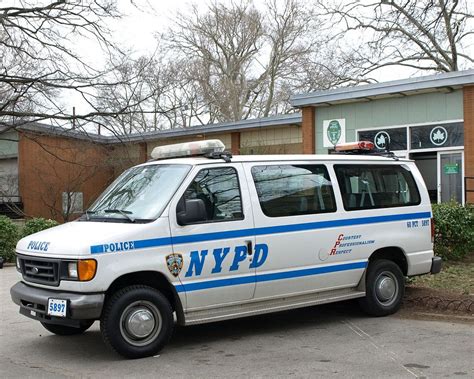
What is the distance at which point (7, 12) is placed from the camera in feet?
57.4

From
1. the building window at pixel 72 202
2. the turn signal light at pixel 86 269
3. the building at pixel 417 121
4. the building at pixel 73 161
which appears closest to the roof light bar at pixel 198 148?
the turn signal light at pixel 86 269

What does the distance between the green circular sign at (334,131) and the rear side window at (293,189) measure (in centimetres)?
1029

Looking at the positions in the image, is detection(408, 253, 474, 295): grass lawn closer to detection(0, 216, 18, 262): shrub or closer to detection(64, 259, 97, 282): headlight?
detection(64, 259, 97, 282): headlight

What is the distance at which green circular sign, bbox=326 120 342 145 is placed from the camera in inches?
688

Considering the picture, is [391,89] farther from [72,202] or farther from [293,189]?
[72,202]

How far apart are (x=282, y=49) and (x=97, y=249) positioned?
34596 mm

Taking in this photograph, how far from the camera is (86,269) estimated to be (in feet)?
18.6

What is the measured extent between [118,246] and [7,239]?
10.3m

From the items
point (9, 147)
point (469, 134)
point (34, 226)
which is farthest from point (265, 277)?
point (9, 147)

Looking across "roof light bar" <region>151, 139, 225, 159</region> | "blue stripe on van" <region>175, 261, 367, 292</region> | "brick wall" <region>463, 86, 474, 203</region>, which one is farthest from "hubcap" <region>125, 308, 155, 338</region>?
"brick wall" <region>463, 86, 474, 203</region>

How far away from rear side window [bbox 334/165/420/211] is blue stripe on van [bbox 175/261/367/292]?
732 mm

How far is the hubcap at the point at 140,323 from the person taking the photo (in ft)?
19.4

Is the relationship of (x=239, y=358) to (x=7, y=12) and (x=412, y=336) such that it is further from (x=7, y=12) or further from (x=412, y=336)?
(x=7, y=12)

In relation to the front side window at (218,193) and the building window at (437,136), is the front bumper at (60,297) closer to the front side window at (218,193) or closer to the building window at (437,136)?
the front side window at (218,193)
